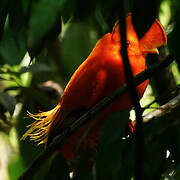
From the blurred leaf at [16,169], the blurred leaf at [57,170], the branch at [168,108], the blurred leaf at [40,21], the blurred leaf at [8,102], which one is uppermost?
the blurred leaf at [8,102]

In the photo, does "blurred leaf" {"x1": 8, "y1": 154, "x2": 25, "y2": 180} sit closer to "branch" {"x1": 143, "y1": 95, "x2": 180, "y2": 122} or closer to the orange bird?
the orange bird

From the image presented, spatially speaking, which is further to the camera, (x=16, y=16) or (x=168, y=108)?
(x=168, y=108)

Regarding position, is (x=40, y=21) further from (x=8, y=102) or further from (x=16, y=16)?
(x=8, y=102)

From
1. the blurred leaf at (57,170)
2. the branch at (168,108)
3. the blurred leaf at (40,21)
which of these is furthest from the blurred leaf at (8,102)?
the blurred leaf at (40,21)

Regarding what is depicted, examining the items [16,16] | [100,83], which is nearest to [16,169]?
[100,83]

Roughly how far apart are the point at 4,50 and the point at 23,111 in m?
0.68

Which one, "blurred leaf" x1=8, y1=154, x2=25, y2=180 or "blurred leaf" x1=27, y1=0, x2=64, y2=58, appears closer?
"blurred leaf" x1=27, y1=0, x2=64, y2=58

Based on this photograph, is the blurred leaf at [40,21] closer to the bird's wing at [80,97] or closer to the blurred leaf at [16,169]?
the bird's wing at [80,97]

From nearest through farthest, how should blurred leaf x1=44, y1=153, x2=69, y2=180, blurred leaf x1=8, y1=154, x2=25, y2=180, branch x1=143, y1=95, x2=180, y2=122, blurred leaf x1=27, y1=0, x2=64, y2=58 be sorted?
blurred leaf x1=27, y1=0, x2=64, y2=58
blurred leaf x1=44, y1=153, x2=69, y2=180
branch x1=143, y1=95, x2=180, y2=122
blurred leaf x1=8, y1=154, x2=25, y2=180

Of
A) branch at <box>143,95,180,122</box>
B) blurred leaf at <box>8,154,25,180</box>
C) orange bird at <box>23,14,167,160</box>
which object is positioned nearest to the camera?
branch at <box>143,95,180,122</box>

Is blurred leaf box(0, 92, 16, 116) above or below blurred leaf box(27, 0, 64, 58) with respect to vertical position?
above

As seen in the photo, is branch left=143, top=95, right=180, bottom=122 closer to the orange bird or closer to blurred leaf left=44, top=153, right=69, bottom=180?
the orange bird

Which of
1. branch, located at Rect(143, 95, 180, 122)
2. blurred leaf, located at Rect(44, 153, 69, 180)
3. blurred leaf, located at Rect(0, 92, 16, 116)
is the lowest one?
blurred leaf, located at Rect(44, 153, 69, 180)

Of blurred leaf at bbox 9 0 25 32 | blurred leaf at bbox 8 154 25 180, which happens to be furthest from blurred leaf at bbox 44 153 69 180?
blurred leaf at bbox 8 154 25 180
